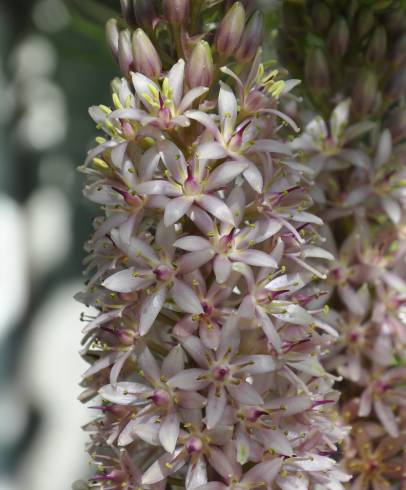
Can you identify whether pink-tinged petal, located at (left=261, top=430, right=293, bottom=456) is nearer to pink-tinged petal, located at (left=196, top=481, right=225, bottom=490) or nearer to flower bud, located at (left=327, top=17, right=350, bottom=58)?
pink-tinged petal, located at (left=196, top=481, right=225, bottom=490)

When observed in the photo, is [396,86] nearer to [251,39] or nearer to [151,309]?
[251,39]

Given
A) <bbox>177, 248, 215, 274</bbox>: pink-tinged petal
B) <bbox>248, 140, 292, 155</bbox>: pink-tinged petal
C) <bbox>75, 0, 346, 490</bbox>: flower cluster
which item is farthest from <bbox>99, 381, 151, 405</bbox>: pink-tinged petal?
<bbox>248, 140, 292, 155</bbox>: pink-tinged petal

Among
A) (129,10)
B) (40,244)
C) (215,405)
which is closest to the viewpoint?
(215,405)

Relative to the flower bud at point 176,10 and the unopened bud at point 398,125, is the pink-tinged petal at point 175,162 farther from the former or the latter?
the unopened bud at point 398,125

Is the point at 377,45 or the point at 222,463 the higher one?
the point at 377,45

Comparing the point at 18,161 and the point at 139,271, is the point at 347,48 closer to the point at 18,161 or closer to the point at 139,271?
the point at 139,271

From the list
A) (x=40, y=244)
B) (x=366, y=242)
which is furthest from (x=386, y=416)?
(x=40, y=244)
